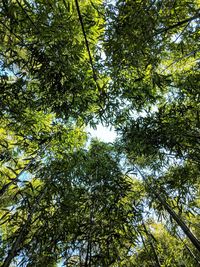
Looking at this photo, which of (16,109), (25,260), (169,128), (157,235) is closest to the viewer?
(25,260)

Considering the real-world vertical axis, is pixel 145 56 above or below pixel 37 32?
below

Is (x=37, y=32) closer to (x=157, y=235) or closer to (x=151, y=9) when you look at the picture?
(x=151, y=9)

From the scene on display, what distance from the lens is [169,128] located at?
319cm

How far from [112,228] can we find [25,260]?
109 centimetres

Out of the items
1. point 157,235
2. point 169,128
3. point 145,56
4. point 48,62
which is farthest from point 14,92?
point 157,235

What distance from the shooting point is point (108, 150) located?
4805 millimetres

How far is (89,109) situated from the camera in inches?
132

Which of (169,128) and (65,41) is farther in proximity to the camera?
(169,128)

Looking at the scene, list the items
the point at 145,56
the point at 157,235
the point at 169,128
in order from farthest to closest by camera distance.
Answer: the point at 157,235 < the point at 169,128 < the point at 145,56

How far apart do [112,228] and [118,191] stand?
23.0 inches

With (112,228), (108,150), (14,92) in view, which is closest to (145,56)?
(14,92)

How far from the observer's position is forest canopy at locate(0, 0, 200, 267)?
7.69 feet

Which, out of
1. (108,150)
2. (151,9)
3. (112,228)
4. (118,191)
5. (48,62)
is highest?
(108,150)

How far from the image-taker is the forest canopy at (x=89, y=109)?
234 centimetres
